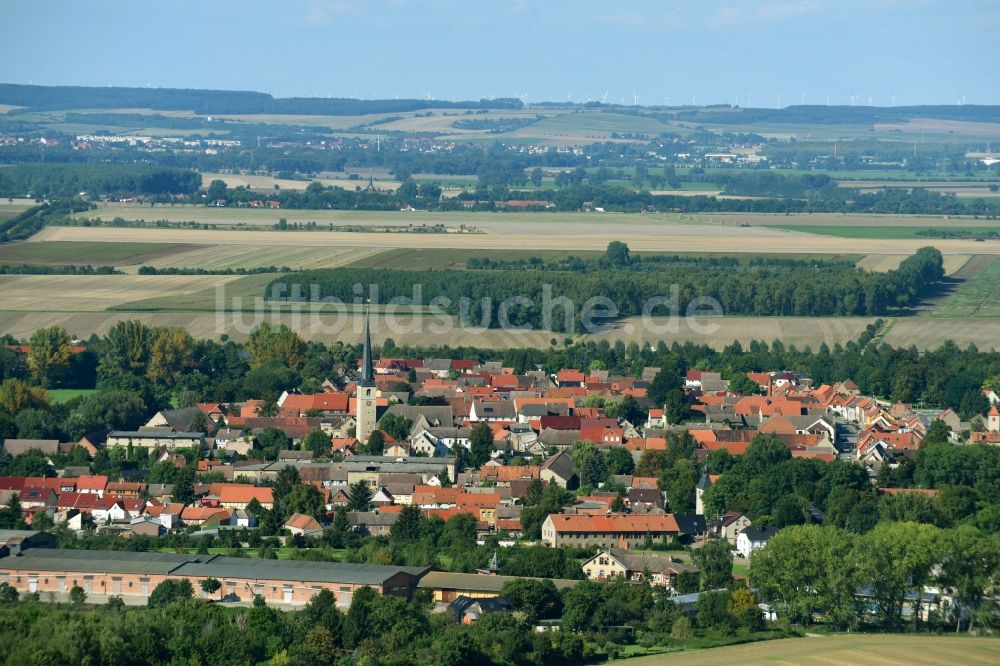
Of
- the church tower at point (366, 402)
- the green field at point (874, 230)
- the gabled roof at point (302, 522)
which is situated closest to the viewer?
the gabled roof at point (302, 522)

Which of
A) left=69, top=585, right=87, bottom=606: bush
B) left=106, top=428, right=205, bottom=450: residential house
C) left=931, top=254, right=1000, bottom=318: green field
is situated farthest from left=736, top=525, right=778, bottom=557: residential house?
left=931, top=254, right=1000, bottom=318: green field

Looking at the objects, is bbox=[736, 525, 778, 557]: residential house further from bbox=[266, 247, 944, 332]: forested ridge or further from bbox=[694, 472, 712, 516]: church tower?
bbox=[266, 247, 944, 332]: forested ridge

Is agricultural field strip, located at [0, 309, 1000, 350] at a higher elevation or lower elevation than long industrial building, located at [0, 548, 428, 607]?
lower

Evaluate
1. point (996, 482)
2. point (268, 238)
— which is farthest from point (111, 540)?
point (268, 238)

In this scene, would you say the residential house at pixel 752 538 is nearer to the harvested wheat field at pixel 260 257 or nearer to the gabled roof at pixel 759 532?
the gabled roof at pixel 759 532

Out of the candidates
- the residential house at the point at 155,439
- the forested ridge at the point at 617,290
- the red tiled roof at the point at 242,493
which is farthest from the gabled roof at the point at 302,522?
the forested ridge at the point at 617,290

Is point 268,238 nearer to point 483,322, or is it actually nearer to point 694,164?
point 483,322
